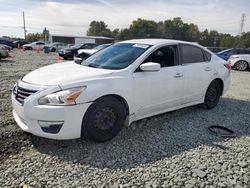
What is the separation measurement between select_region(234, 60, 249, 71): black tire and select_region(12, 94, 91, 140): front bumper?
1385 centimetres

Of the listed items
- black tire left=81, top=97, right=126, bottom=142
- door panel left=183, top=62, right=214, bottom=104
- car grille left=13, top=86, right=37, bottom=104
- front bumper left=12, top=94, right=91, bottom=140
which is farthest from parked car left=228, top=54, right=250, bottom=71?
car grille left=13, top=86, right=37, bottom=104

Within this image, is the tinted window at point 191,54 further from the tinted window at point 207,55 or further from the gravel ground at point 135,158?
the gravel ground at point 135,158

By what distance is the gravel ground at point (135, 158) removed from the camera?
2760mm

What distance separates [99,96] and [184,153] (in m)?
1.48

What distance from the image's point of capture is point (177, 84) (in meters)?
4.43

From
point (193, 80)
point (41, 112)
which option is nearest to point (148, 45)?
point (193, 80)

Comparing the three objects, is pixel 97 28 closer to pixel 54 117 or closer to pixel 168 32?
pixel 168 32

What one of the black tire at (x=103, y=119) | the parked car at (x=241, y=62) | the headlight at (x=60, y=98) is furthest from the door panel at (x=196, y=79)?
the parked car at (x=241, y=62)

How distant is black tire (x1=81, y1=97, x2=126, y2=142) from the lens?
3336 millimetres

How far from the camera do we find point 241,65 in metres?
14.6

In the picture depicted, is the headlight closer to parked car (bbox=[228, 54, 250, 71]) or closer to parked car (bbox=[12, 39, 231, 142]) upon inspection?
parked car (bbox=[12, 39, 231, 142])

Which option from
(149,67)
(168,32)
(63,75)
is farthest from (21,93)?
(168,32)

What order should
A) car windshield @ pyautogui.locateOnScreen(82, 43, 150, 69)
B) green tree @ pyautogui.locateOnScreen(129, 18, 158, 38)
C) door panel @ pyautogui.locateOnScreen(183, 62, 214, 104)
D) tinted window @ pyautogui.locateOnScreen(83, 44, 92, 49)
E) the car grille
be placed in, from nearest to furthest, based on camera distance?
the car grille, car windshield @ pyautogui.locateOnScreen(82, 43, 150, 69), door panel @ pyautogui.locateOnScreen(183, 62, 214, 104), tinted window @ pyautogui.locateOnScreen(83, 44, 92, 49), green tree @ pyautogui.locateOnScreen(129, 18, 158, 38)

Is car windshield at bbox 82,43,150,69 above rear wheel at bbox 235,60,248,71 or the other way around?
above
